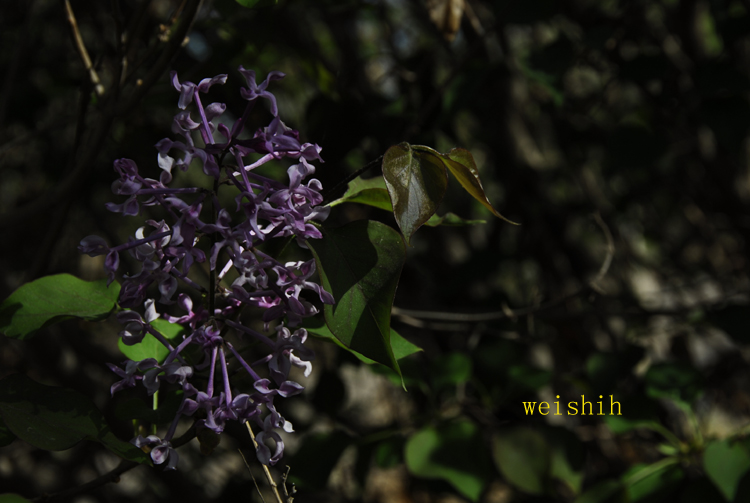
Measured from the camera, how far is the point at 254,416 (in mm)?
551

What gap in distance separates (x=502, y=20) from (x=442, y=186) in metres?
0.81

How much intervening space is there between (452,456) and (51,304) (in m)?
0.71

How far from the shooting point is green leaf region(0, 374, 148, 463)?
0.58 meters

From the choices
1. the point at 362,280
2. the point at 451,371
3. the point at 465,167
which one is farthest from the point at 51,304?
the point at 451,371

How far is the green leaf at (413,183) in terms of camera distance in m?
0.53

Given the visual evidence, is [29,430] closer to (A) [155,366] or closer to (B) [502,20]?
(A) [155,366]

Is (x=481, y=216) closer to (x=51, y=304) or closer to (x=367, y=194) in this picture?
(x=367, y=194)

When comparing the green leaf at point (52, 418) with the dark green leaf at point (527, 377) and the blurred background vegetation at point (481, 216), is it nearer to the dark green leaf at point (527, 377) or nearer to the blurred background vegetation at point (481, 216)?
the blurred background vegetation at point (481, 216)

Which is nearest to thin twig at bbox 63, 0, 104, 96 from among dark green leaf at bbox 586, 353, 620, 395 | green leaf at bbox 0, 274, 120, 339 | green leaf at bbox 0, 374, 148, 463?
green leaf at bbox 0, 274, 120, 339

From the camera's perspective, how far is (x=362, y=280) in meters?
0.56

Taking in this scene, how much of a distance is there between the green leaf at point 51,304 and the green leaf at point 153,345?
0.06 meters

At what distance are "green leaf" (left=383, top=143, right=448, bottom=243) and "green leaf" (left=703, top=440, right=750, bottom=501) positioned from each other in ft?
2.54

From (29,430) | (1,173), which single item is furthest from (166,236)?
(1,173)

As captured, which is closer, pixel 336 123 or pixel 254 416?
pixel 254 416
